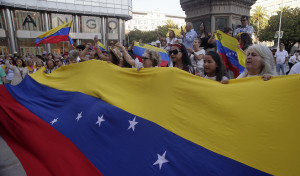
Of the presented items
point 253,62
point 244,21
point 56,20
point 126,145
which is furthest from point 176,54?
point 56,20

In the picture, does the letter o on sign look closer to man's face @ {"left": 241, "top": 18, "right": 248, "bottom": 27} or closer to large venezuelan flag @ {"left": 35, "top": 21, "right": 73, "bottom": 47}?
large venezuelan flag @ {"left": 35, "top": 21, "right": 73, "bottom": 47}

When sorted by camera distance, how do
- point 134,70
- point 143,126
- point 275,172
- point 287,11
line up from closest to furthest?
point 275,172
point 143,126
point 134,70
point 287,11

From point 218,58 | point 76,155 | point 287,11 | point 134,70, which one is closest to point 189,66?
point 218,58

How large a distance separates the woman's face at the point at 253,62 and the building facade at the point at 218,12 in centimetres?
603

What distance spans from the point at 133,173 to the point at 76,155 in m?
0.90

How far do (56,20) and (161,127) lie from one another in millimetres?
40246

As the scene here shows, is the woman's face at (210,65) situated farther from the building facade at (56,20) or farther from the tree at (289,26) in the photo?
the tree at (289,26)

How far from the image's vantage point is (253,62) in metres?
2.42

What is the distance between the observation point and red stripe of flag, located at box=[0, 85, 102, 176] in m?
2.40

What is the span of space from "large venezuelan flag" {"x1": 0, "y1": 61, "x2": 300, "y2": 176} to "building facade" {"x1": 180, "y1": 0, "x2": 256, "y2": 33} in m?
5.80

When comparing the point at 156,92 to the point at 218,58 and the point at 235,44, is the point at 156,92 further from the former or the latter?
the point at 235,44

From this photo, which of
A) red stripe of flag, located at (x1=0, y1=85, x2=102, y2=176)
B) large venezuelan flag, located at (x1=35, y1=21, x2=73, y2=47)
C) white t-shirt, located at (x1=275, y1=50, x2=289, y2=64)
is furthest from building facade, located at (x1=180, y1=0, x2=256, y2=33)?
red stripe of flag, located at (x1=0, y1=85, x2=102, y2=176)

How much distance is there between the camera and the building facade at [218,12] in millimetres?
7953

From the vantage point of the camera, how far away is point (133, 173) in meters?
2.02
